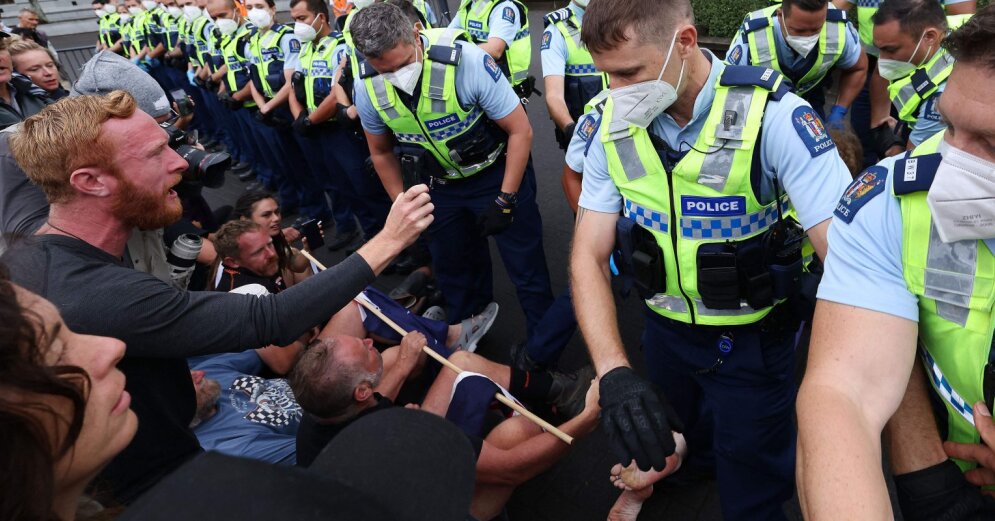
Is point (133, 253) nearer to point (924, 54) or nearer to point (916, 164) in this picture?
point (916, 164)

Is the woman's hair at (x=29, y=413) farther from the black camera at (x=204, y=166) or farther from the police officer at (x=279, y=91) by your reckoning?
the police officer at (x=279, y=91)

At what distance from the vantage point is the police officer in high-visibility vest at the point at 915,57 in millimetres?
2764

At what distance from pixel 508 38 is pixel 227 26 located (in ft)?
11.0

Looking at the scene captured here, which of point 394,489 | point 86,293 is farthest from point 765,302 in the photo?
point 86,293

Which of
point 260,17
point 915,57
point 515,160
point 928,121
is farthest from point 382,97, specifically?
point 260,17

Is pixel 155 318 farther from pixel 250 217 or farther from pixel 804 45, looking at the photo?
pixel 804 45

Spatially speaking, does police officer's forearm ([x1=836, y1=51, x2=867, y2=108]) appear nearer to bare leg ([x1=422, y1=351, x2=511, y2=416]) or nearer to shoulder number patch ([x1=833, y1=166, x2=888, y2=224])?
bare leg ([x1=422, y1=351, x2=511, y2=416])

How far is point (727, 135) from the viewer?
159 centimetres

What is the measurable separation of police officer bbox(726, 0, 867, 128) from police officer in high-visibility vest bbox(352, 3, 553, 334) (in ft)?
5.16

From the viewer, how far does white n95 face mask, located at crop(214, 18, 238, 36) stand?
608 cm

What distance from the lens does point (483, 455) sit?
209cm

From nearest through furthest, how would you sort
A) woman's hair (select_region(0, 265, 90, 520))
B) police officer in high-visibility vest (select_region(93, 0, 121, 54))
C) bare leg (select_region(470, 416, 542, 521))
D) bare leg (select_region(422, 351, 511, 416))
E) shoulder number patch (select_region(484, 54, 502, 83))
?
woman's hair (select_region(0, 265, 90, 520))
bare leg (select_region(470, 416, 542, 521))
bare leg (select_region(422, 351, 511, 416))
shoulder number patch (select_region(484, 54, 502, 83))
police officer in high-visibility vest (select_region(93, 0, 121, 54))

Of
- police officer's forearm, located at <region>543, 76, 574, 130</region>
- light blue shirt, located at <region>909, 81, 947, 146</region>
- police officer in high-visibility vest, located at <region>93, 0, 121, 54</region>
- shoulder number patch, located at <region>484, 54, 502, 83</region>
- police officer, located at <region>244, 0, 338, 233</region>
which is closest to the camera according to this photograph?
light blue shirt, located at <region>909, 81, 947, 146</region>

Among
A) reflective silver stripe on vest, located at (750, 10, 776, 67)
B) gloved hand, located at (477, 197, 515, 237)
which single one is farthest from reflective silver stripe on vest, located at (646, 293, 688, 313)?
reflective silver stripe on vest, located at (750, 10, 776, 67)
